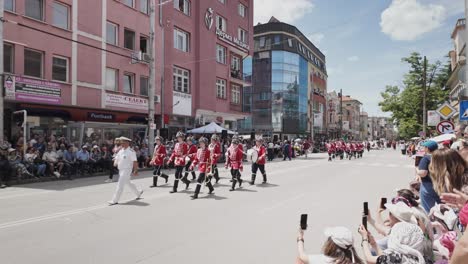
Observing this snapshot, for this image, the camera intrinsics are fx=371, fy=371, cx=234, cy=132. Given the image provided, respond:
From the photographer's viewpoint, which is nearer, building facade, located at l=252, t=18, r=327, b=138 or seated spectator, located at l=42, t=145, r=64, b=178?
seated spectator, located at l=42, t=145, r=64, b=178

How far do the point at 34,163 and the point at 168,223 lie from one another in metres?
10.0

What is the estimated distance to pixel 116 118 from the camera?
72.7 ft

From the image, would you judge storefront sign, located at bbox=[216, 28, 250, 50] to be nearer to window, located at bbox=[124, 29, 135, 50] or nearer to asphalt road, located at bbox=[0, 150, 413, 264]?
window, located at bbox=[124, 29, 135, 50]

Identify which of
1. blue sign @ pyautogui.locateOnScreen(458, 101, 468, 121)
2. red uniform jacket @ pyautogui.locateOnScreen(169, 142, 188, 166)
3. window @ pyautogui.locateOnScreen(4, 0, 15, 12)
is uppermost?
window @ pyautogui.locateOnScreen(4, 0, 15, 12)

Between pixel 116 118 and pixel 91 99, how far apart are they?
70.0 inches

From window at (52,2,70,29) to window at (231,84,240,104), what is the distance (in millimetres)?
18736

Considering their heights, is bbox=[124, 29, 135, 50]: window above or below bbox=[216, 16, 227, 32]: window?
below

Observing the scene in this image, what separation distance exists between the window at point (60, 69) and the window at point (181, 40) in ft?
33.0

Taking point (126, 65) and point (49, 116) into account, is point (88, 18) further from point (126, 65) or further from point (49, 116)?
point (49, 116)

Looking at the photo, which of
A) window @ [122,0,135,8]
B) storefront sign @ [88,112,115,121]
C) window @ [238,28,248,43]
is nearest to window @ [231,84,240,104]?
window @ [238,28,248,43]

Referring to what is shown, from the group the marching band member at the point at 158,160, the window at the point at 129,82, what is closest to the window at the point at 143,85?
the window at the point at 129,82

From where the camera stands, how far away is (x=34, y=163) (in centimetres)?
1490

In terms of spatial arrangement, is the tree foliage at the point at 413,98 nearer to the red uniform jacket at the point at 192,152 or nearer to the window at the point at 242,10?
the window at the point at 242,10

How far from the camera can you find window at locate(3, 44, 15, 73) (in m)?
17.2
